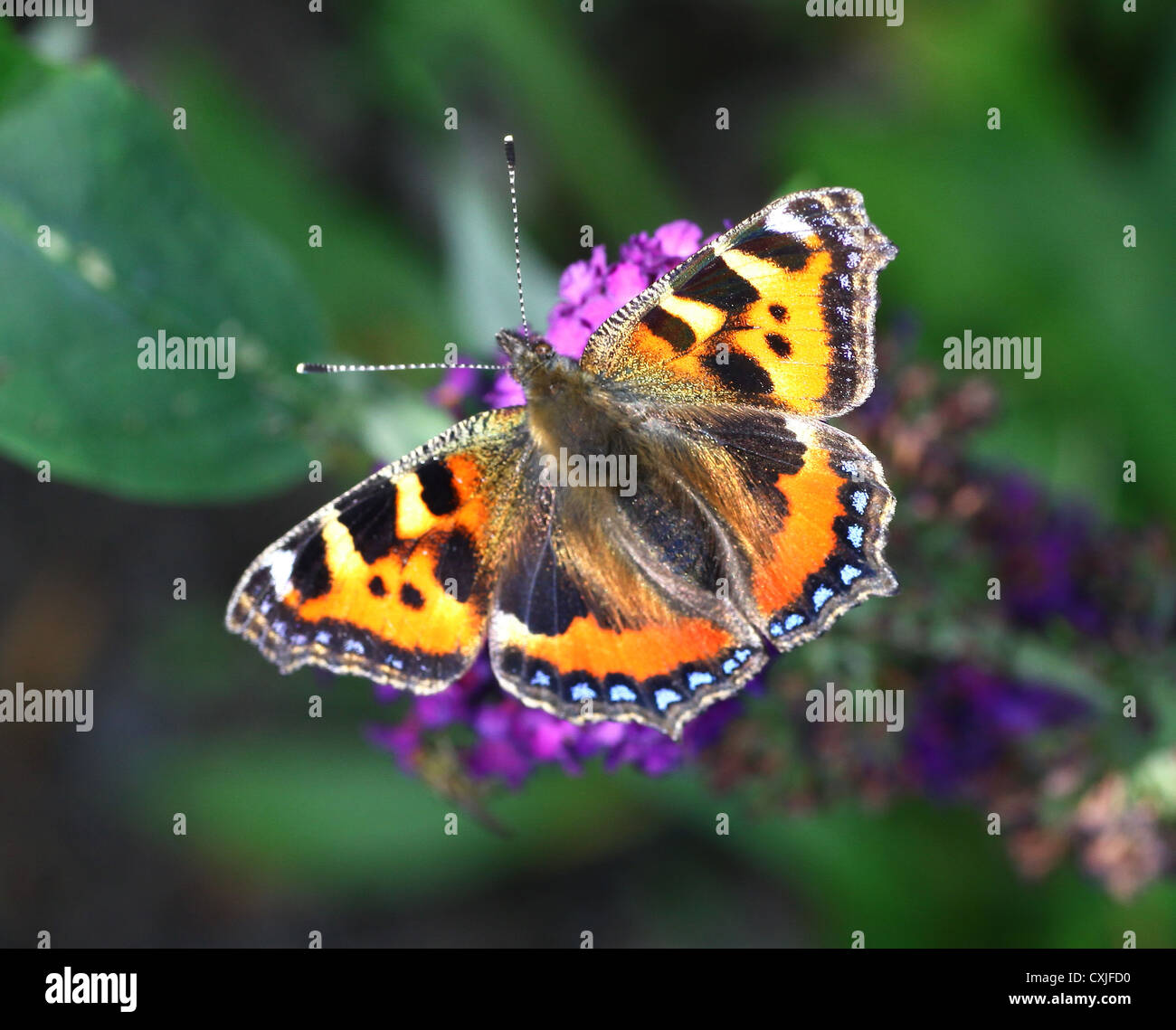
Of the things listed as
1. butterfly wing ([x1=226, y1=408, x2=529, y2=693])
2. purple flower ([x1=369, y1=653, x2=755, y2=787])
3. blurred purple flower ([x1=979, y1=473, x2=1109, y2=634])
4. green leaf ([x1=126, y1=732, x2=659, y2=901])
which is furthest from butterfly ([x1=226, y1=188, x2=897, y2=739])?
green leaf ([x1=126, y1=732, x2=659, y2=901])

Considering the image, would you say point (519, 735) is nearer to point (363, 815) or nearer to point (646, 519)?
point (646, 519)

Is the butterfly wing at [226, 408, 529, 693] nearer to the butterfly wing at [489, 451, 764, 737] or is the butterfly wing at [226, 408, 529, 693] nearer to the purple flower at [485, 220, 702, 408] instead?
the butterfly wing at [489, 451, 764, 737]

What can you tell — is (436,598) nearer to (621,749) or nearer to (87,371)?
(621,749)

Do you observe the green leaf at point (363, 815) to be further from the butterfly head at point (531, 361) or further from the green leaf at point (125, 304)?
the butterfly head at point (531, 361)

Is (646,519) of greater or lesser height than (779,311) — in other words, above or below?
below

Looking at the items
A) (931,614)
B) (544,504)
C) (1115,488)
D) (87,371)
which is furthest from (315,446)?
(1115,488)

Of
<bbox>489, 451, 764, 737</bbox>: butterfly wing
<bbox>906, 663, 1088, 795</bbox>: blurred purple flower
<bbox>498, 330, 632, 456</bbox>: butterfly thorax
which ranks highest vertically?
<bbox>498, 330, 632, 456</bbox>: butterfly thorax

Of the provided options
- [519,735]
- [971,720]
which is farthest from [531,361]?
[971,720]

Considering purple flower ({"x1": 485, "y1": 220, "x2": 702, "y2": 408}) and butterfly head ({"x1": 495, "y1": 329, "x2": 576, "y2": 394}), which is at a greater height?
purple flower ({"x1": 485, "y1": 220, "x2": 702, "y2": 408})
